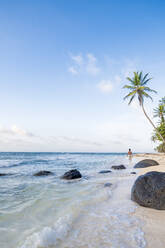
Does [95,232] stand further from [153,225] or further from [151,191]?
[151,191]

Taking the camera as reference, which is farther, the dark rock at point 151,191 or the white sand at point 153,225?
the dark rock at point 151,191

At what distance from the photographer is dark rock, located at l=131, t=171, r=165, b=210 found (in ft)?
11.4

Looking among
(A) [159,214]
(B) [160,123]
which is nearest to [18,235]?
(A) [159,214]

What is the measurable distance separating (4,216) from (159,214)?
4015 mm

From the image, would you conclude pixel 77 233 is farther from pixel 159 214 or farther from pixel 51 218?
pixel 159 214

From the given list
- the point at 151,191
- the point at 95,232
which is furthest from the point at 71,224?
the point at 151,191

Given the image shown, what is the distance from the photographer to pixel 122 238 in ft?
7.96

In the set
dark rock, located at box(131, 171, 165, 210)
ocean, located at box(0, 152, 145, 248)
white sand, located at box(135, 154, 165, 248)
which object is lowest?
ocean, located at box(0, 152, 145, 248)

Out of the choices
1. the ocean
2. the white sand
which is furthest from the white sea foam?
the white sand

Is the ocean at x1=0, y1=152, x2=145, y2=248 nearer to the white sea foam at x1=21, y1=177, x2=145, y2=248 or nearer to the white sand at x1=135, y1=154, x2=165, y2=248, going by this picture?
the white sea foam at x1=21, y1=177, x2=145, y2=248

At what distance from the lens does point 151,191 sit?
3.61 metres

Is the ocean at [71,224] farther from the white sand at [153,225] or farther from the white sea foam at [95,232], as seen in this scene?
the white sand at [153,225]

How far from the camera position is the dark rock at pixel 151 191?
137 inches

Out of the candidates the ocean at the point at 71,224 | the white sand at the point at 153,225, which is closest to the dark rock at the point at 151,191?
the white sand at the point at 153,225
